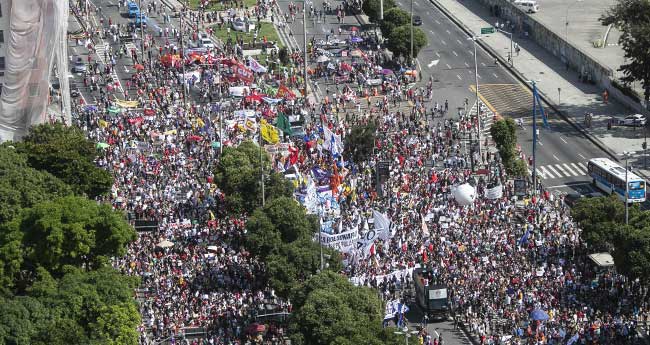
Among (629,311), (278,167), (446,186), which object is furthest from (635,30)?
(629,311)

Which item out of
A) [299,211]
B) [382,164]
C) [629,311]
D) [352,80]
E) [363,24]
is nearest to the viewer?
[629,311]

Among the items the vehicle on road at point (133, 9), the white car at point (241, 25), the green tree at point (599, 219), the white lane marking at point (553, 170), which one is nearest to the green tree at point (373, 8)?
the white car at point (241, 25)

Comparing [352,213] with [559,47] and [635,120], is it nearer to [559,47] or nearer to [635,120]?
[635,120]

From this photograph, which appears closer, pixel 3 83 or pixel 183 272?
pixel 183 272

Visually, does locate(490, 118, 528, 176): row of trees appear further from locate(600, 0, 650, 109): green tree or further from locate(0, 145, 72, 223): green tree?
locate(0, 145, 72, 223): green tree

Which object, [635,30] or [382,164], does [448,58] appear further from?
[382,164]

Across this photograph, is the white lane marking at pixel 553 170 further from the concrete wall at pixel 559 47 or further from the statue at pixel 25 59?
the statue at pixel 25 59

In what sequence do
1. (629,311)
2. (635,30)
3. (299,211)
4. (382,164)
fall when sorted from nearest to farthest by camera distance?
(629,311)
(299,211)
(382,164)
(635,30)

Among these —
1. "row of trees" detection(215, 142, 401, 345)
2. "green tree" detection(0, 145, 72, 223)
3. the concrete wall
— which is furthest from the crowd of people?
the concrete wall
